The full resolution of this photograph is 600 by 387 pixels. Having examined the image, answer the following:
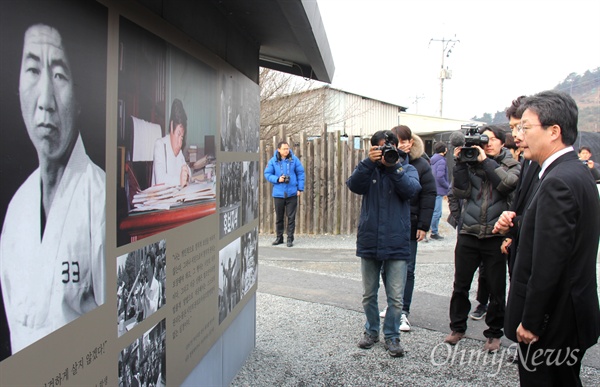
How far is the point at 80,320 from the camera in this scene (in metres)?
1.82

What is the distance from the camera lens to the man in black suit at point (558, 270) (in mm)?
2514

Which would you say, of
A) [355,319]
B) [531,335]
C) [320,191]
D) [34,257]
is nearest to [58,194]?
[34,257]

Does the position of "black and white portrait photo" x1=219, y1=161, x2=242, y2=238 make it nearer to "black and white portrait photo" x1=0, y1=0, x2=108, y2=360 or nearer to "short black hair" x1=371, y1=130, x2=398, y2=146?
"short black hair" x1=371, y1=130, x2=398, y2=146

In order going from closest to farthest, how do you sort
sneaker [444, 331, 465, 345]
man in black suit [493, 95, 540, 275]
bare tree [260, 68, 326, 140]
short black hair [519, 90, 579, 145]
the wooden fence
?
1. short black hair [519, 90, 579, 145]
2. man in black suit [493, 95, 540, 275]
3. sneaker [444, 331, 465, 345]
4. the wooden fence
5. bare tree [260, 68, 326, 140]

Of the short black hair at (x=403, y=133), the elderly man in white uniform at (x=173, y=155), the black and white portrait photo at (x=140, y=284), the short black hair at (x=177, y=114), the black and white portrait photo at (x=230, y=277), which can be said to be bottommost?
the black and white portrait photo at (x=230, y=277)

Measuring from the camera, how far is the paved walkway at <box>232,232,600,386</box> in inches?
161

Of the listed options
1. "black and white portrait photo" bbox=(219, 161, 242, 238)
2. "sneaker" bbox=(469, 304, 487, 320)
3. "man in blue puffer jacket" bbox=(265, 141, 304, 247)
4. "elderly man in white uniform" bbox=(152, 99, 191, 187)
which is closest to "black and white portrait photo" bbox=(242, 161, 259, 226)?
"black and white portrait photo" bbox=(219, 161, 242, 238)

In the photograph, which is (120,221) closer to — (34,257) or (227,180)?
(34,257)

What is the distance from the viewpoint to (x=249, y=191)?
13.6 feet

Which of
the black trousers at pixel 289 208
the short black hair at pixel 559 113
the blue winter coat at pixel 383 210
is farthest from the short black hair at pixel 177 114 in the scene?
the black trousers at pixel 289 208

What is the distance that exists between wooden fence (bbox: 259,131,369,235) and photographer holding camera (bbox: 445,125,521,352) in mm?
6028

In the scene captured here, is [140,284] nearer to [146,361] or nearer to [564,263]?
[146,361]

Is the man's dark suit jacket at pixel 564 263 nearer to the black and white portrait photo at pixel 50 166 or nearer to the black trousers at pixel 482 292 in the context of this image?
the black and white portrait photo at pixel 50 166

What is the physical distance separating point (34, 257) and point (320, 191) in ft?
30.6
